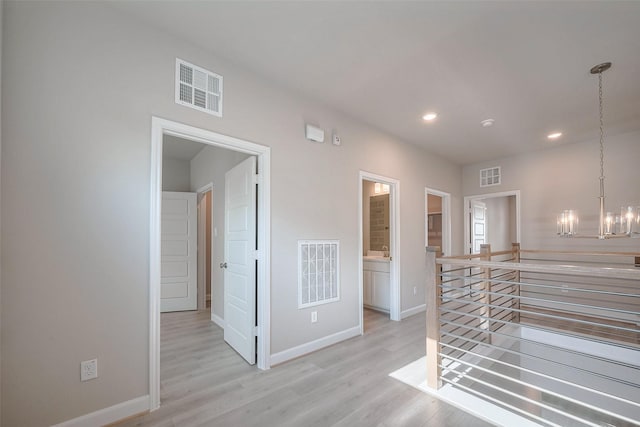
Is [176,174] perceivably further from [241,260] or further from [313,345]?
[313,345]

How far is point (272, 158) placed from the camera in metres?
2.89

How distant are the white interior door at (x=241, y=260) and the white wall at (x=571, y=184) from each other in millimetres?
4915

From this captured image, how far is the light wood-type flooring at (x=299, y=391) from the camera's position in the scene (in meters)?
2.03

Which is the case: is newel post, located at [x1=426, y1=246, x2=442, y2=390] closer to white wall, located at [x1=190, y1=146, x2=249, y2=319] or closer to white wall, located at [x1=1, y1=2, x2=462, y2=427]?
white wall, located at [x1=1, y1=2, x2=462, y2=427]

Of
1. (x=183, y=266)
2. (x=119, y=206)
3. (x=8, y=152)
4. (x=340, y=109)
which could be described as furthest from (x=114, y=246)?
(x=183, y=266)

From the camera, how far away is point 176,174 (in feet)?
17.8

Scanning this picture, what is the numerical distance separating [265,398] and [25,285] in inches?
69.6

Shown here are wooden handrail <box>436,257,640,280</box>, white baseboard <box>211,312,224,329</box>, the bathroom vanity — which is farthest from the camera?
the bathroom vanity

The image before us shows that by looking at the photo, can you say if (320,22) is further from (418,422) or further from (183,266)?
(183,266)

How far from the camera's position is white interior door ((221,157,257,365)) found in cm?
287

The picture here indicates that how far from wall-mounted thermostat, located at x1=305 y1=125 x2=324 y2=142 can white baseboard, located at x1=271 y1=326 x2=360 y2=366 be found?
2246 millimetres

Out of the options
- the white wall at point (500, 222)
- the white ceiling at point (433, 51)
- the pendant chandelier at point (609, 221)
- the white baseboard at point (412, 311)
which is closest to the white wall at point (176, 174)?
the white ceiling at point (433, 51)

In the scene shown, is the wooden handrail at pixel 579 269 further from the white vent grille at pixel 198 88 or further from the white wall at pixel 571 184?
the white wall at pixel 571 184

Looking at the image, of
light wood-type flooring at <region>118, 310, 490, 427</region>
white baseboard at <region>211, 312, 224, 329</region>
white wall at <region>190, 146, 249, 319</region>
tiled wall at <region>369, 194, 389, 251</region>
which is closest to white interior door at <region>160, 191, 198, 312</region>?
white wall at <region>190, 146, 249, 319</region>
